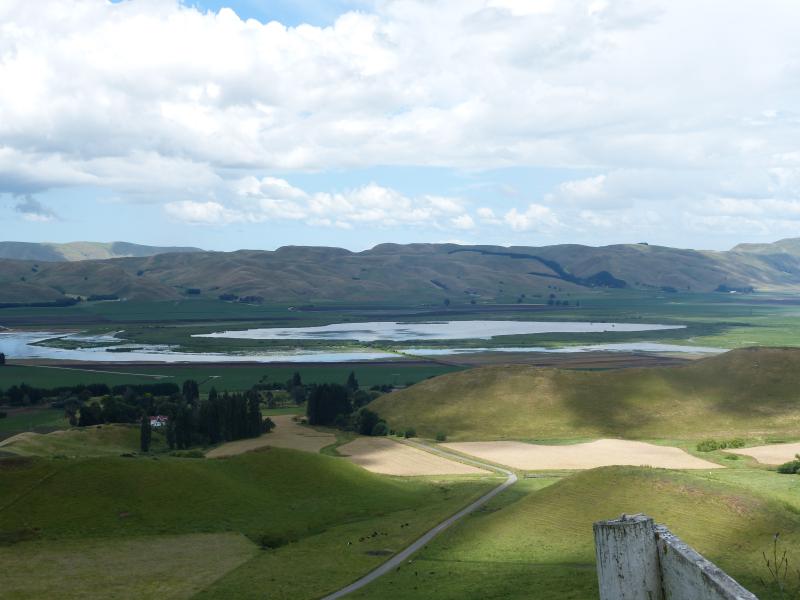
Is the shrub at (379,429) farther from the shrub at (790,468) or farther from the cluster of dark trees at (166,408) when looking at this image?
the shrub at (790,468)

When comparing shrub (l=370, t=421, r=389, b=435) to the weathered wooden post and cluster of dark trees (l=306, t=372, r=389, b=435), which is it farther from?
the weathered wooden post

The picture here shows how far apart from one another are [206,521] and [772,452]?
276 feet

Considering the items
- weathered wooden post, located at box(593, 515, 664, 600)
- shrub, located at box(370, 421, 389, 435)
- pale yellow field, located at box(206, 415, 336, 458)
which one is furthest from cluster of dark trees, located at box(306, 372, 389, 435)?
weathered wooden post, located at box(593, 515, 664, 600)

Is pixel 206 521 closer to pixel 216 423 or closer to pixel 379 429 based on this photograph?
pixel 216 423

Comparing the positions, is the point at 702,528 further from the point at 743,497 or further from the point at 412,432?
the point at 412,432

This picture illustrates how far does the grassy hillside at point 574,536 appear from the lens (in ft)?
186

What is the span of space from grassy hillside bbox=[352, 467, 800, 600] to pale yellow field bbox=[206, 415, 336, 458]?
5389 centimetres

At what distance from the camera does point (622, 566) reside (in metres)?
15.8

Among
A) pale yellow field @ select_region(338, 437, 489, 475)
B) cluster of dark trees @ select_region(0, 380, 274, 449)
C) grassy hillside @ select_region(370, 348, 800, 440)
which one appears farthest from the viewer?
grassy hillside @ select_region(370, 348, 800, 440)

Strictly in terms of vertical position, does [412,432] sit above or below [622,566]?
below

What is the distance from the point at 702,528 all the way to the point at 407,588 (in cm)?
2603

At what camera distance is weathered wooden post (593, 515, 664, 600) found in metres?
15.7

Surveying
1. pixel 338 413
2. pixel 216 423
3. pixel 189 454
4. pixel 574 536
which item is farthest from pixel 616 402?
pixel 574 536

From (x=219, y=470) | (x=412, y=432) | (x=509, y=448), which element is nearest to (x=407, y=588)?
(x=219, y=470)
